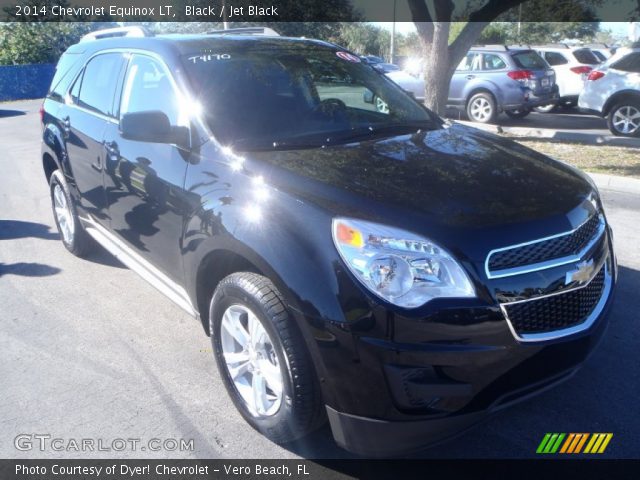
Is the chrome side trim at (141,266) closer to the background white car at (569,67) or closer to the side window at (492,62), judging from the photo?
the side window at (492,62)

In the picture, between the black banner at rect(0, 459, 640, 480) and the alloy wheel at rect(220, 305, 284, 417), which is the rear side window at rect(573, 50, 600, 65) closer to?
the black banner at rect(0, 459, 640, 480)

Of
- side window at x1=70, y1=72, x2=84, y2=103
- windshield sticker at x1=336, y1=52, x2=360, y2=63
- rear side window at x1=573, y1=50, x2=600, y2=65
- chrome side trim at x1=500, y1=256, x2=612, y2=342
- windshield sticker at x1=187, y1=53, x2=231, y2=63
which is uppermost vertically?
rear side window at x1=573, y1=50, x2=600, y2=65

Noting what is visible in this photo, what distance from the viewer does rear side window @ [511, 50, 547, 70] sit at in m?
13.9

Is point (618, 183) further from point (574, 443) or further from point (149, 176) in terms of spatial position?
point (149, 176)

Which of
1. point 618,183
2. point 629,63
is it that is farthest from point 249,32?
point 629,63

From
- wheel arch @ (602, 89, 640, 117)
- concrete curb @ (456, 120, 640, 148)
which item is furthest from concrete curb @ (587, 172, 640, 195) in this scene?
wheel arch @ (602, 89, 640, 117)

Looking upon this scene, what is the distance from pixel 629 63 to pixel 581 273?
10.3 metres

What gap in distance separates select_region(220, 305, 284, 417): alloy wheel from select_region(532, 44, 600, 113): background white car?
14397 mm

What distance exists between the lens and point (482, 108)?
46.7ft

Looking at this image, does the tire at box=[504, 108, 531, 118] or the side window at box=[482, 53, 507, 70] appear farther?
the tire at box=[504, 108, 531, 118]

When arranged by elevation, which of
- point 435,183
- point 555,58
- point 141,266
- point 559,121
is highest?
point 555,58

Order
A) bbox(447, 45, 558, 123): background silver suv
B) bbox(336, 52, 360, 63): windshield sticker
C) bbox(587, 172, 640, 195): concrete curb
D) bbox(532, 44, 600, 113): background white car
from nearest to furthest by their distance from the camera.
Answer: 1. bbox(336, 52, 360, 63): windshield sticker
2. bbox(587, 172, 640, 195): concrete curb
3. bbox(447, 45, 558, 123): background silver suv
4. bbox(532, 44, 600, 113): background white car

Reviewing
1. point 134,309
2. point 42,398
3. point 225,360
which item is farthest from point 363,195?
point 134,309

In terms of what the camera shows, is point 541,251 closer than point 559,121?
Yes
